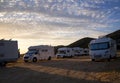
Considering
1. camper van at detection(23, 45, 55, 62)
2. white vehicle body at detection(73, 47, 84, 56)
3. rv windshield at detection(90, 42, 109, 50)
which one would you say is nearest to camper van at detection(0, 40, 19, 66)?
camper van at detection(23, 45, 55, 62)

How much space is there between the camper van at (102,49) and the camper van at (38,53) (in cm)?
1255

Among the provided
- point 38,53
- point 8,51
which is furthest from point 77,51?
point 8,51

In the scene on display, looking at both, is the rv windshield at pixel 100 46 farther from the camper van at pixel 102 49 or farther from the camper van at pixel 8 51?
the camper van at pixel 8 51

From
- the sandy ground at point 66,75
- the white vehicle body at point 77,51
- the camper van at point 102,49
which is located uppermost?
the camper van at point 102,49

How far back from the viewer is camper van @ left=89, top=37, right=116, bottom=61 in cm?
3600

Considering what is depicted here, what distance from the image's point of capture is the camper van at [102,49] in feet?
118

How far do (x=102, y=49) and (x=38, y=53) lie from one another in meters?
14.6

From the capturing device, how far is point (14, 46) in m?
37.9

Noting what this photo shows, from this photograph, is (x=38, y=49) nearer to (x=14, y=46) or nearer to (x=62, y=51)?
(x=14, y=46)

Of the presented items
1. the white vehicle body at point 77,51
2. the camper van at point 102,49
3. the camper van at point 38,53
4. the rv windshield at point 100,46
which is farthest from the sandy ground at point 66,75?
the white vehicle body at point 77,51

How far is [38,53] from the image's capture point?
48.0 meters

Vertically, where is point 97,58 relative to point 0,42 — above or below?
below

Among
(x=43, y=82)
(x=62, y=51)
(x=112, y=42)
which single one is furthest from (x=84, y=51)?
(x=43, y=82)

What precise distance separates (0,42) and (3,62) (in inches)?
101
